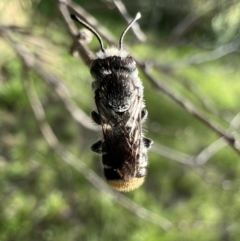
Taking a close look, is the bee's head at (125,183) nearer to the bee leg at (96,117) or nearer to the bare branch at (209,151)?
the bee leg at (96,117)

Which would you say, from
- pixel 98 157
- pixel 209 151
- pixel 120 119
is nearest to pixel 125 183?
pixel 120 119

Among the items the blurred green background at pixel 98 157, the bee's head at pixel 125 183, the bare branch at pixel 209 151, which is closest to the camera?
the bee's head at pixel 125 183

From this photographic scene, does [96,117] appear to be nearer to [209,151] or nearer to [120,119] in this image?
[120,119]

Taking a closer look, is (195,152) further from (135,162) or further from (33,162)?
(135,162)

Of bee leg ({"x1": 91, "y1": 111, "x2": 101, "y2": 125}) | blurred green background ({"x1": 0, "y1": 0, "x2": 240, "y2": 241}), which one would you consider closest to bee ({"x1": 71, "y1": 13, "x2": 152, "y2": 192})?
bee leg ({"x1": 91, "y1": 111, "x2": 101, "y2": 125})

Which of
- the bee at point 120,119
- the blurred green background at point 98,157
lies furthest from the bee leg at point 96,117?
the blurred green background at point 98,157

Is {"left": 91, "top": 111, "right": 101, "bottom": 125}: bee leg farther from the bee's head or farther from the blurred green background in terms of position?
the blurred green background
